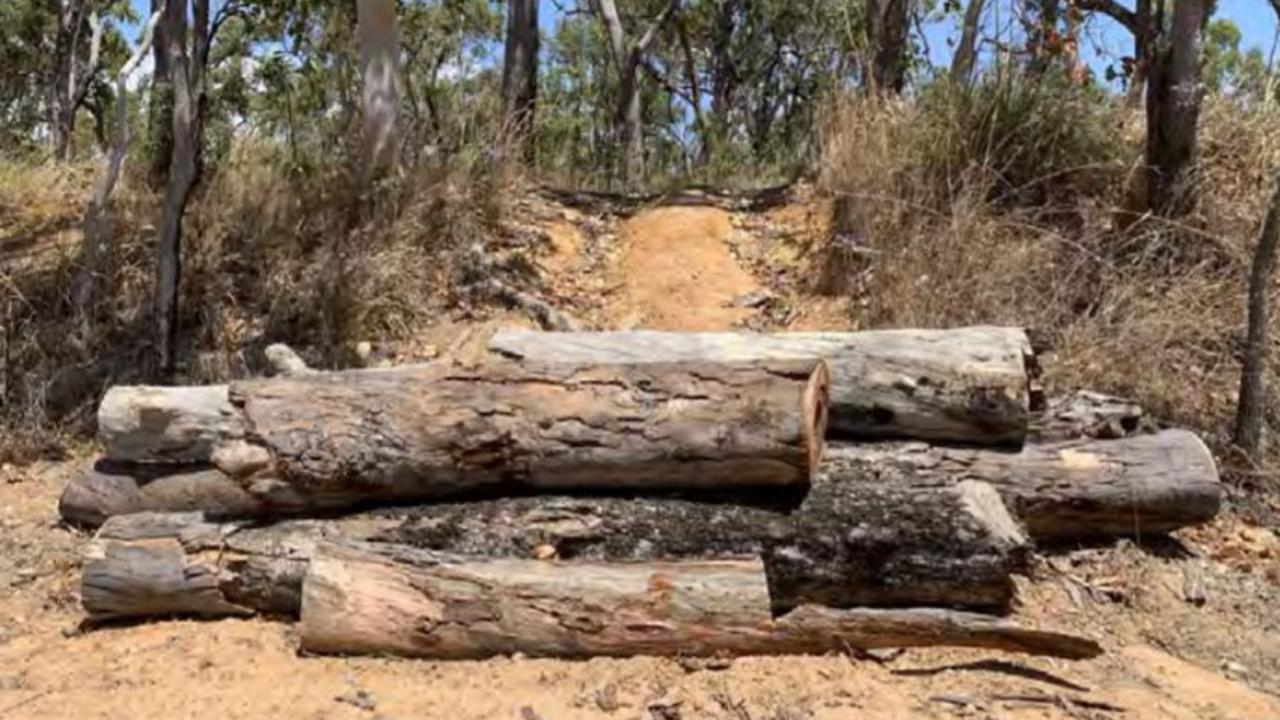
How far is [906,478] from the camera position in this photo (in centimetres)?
425

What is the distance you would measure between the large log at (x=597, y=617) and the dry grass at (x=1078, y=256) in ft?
6.30

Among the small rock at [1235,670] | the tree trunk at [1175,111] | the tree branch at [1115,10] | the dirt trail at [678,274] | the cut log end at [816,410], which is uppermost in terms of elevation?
the tree branch at [1115,10]

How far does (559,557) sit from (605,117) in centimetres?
1873

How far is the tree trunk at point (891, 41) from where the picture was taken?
Answer: 31.0 ft

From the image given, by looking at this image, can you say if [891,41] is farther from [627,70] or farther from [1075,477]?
[627,70]

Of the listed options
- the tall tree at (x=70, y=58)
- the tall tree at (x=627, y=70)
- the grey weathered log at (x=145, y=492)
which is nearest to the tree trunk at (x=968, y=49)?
the grey weathered log at (x=145, y=492)

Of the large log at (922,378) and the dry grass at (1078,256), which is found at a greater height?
the dry grass at (1078,256)

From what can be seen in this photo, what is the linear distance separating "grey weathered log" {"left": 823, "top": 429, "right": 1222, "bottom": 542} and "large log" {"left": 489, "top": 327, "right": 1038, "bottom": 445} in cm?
9

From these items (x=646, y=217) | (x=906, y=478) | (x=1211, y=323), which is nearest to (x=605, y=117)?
(x=646, y=217)

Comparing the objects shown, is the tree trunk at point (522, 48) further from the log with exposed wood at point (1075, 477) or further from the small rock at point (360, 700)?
the small rock at point (360, 700)

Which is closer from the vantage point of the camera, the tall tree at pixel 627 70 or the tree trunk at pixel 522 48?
the tree trunk at pixel 522 48

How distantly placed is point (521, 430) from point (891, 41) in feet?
22.5

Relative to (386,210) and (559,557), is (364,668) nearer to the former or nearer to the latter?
(559,557)

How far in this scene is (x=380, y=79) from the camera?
7.76 metres
